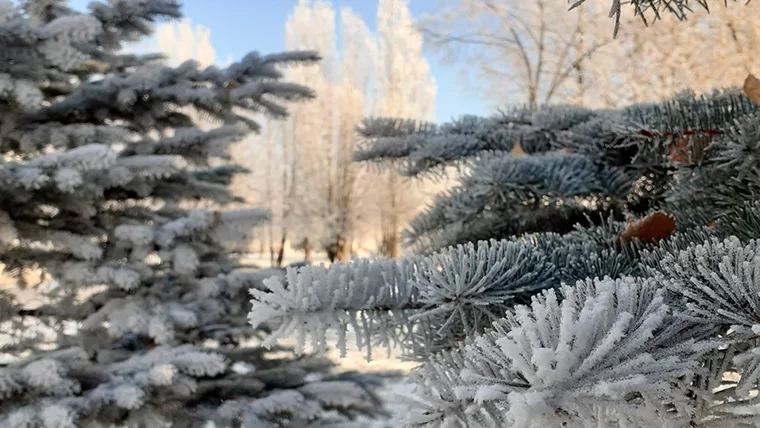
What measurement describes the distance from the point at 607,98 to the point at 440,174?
184 cm

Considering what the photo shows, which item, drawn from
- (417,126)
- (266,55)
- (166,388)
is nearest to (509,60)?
(266,55)

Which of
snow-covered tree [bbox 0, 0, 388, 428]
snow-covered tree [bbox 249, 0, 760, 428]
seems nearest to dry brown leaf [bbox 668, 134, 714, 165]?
snow-covered tree [bbox 249, 0, 760, 428]

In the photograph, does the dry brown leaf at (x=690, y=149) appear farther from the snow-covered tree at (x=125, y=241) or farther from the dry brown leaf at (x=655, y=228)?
the snow-covered tree at (x=125, y=241)

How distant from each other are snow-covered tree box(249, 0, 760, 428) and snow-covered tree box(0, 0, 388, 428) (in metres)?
0.72

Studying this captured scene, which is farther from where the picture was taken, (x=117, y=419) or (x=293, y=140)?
(x=293, y=140)

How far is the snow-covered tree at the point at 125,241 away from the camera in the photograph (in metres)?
0.92

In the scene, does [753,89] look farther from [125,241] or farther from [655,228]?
[125,241]

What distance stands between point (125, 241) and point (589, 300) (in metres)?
1.10

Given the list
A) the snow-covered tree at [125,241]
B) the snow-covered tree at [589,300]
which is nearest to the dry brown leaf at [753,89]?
the snow-covered tree at [589,300]

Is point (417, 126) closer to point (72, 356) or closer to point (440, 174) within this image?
point (440, 174)

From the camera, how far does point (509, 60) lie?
10.9 ft

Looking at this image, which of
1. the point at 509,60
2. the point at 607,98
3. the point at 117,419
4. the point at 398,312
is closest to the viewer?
the point at 398,312

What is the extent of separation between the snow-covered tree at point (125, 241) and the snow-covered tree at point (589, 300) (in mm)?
718

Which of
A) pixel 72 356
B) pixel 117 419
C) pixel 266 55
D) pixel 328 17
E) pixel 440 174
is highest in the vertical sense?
pixel 328 17
